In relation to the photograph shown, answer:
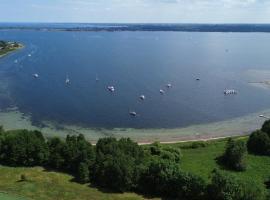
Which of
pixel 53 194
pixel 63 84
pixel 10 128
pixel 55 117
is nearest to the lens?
pixel 53 194

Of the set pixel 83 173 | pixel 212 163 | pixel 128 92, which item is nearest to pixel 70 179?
pixel 83 173

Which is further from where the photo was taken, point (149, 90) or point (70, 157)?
point (149, 90)

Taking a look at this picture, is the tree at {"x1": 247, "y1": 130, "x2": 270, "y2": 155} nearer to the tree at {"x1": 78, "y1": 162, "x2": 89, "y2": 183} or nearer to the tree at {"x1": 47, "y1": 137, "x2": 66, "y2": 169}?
the tree at {"x1": 78, "y1": 162, "x2": 89, "y2": 183}

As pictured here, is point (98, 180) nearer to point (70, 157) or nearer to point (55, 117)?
point (70, 157)

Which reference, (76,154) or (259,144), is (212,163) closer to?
(259,144)

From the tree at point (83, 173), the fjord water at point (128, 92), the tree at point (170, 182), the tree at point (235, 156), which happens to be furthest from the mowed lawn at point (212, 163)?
the fjord water at point (128, 92)

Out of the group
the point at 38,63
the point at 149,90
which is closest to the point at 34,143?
the point at 149,90

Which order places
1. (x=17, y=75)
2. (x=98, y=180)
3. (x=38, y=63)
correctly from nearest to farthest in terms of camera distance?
(x=98, y=180)
(x=17, y=75)
(x=38, y=63)
